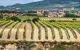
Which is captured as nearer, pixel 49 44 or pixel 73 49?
pixel 73 49

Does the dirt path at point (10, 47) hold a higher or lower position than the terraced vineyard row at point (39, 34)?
higher

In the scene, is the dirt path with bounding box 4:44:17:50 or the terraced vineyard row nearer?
the dirt path with bounding box 4:44:17:50

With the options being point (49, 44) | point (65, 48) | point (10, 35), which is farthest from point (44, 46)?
point (10, 35)

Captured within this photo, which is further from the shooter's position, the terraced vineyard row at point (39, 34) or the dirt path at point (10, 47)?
the terraced vineyard row at point (39, 34)

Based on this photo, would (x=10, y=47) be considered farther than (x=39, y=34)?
No

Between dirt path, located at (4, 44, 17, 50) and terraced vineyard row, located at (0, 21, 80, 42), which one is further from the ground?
dirt path, located at (4, 44, 17, 50)

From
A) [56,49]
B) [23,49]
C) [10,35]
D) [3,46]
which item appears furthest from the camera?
[10,35]

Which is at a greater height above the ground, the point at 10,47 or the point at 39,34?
the point at 10,47

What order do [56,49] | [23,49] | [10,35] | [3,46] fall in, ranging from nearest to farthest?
[56,49]
[23,49]
[3,46]
[10,35]

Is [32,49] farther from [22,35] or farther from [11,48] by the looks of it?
[22,35]

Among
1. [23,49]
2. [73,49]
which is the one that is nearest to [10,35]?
[23,49]
